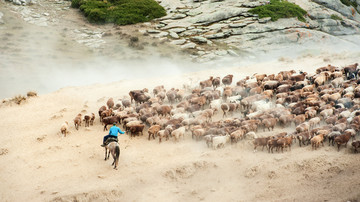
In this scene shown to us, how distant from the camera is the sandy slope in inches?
Answer: 458

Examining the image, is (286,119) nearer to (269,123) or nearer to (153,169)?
(269,123)

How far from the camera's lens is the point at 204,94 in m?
19.6

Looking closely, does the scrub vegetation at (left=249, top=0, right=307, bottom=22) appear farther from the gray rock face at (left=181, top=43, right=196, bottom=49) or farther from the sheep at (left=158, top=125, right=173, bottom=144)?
the sheep at (left=158, top=125, right=173, bottom=144)

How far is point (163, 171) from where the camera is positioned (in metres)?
13.2

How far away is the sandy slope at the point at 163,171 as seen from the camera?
11633 millimetres

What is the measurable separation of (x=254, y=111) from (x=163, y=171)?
667 cm

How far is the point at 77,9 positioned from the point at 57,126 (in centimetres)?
2456

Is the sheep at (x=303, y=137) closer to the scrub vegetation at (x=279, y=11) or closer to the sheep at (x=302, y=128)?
the sheep at (x=302, y=128)

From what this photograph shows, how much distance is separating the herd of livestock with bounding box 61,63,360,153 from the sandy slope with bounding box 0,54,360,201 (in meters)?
0.45

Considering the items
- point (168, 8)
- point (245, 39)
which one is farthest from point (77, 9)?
point (245, 39)

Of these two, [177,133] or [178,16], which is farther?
[178,16]

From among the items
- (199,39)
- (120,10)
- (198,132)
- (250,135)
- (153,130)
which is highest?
(120,10)

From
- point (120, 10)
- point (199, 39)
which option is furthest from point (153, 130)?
point (120, 10)

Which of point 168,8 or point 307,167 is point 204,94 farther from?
point 168,8
